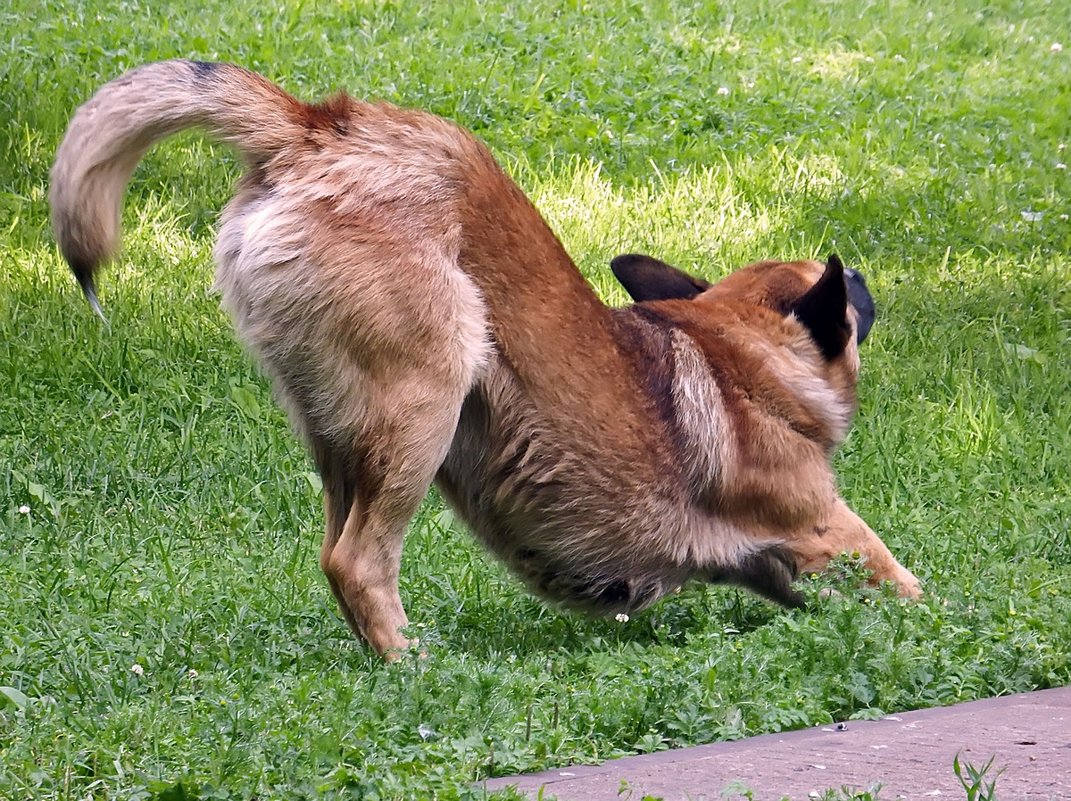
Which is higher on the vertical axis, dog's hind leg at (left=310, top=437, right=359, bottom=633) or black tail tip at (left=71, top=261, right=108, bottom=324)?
black tail tip at (left=71, top=261, right=108, bottom=324)

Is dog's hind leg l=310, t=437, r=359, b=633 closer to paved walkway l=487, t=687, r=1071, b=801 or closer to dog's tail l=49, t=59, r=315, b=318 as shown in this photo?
dog's tail l=49, t=59, r=315, b=318

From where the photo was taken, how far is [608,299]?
29.0ft

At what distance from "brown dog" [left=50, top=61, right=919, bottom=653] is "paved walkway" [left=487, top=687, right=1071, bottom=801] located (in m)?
1.38

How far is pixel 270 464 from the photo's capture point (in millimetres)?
6852

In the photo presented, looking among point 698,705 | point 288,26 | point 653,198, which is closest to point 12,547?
point 698,705

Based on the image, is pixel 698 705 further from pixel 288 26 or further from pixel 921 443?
pixel 288 26

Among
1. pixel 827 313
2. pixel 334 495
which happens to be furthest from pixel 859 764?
pixel 827 313

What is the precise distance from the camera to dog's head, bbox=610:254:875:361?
548 cm

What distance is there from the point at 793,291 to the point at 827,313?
0.23m

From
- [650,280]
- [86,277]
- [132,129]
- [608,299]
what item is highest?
[132,129]

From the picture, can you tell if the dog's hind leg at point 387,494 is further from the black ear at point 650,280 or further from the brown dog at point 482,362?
the black ear at point 650,280

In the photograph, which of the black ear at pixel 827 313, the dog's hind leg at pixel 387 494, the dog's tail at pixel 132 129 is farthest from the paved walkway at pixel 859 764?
the dog's tail at pixel 132 129

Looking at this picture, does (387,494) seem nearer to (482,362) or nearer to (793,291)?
(482,362)

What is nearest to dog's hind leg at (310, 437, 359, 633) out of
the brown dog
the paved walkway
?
the brown dog
